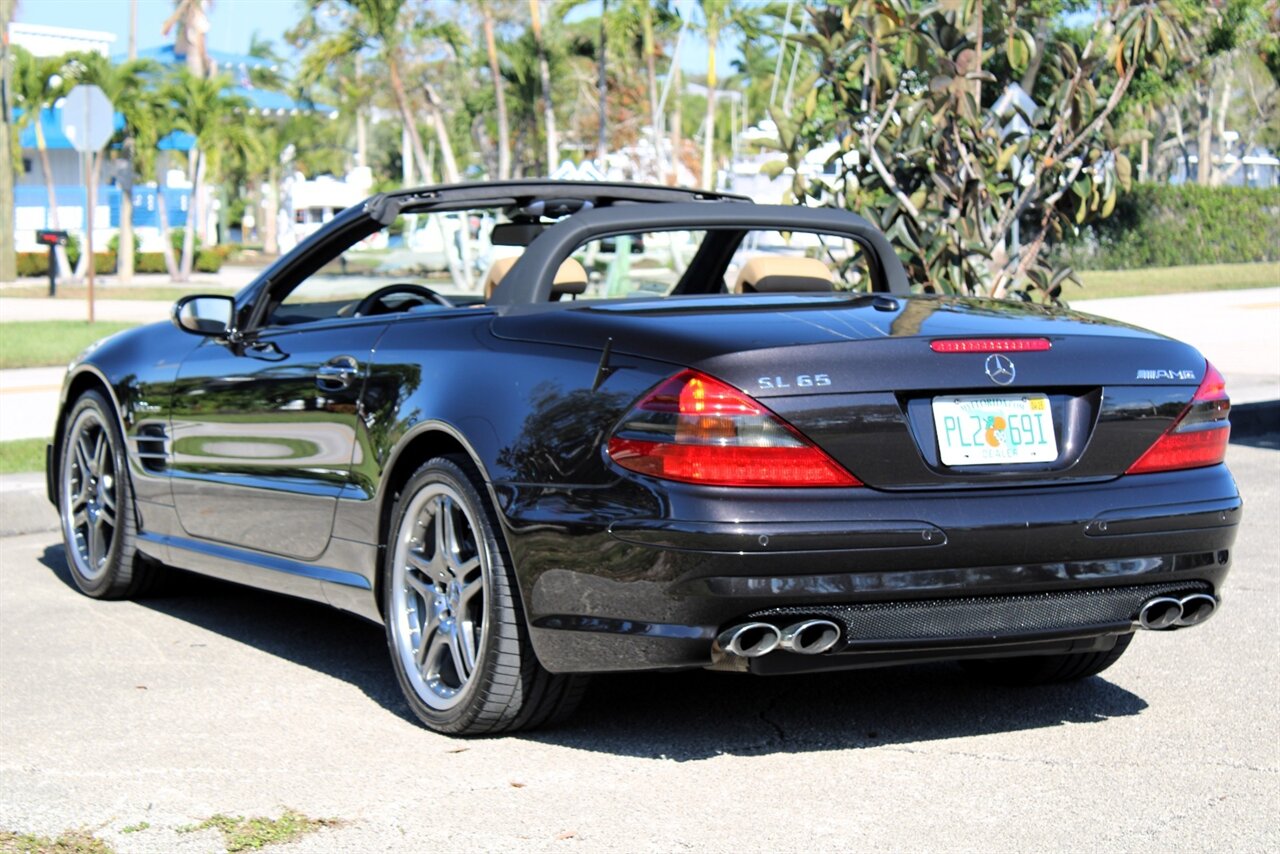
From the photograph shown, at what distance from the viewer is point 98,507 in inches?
287

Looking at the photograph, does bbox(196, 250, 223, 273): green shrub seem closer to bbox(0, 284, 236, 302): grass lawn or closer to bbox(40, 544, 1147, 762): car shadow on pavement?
bbox(0, 284, 236, 302): grass lawn

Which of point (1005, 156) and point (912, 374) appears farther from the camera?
point (1005, 156)

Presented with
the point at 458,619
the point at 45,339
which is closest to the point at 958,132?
the point at 458,619

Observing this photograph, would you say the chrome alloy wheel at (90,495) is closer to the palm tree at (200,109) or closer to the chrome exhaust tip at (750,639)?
the chrome exhaust tip at (750,639)

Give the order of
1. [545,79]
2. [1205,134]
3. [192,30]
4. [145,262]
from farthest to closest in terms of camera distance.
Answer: [1205,134]
[192,30]
[545,79]
[145,262]

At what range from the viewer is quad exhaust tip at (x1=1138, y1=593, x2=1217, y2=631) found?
15.7 ft

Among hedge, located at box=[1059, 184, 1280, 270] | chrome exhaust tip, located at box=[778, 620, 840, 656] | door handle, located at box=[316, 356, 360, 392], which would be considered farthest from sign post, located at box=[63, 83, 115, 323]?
hedge, located at box=[1059, 184, 1280, 270]

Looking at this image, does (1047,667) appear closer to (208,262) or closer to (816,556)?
(816,556)

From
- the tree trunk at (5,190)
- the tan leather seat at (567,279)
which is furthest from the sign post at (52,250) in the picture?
the tan leather seat at (567,279)

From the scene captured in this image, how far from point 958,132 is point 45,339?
11.5 m

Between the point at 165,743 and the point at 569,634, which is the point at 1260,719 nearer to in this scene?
the point at 569,634

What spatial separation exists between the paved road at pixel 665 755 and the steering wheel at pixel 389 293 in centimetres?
112

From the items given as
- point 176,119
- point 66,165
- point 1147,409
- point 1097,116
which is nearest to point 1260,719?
point 1147,409

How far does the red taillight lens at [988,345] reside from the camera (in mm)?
4609
